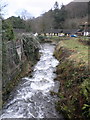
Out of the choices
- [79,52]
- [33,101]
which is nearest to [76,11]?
[79,52]

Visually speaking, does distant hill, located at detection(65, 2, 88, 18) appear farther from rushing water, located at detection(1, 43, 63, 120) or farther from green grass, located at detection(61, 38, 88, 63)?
rushing water, located at detection(1, 43, 63, 120)

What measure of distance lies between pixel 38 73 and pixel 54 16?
51.6 metres

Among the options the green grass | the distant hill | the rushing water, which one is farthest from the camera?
the distant hill

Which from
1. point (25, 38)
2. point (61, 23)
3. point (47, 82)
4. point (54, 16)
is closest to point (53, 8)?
point (54, 16)

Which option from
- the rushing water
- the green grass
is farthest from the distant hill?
the rushing water

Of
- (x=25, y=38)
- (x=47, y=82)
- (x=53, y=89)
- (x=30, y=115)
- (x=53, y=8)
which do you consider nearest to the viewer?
(x=30, y=115)

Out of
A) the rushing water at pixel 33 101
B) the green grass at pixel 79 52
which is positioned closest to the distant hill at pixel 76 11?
the green grass at pixel 79 52

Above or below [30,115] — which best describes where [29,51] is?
above

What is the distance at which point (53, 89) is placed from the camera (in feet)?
25.4

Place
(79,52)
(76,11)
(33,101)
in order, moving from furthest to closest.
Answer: (76,11), (79,52), (33,101)

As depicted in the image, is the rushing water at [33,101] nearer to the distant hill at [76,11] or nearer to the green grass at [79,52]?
the green grass at [79,52]

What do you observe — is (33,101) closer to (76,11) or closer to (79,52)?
(79,52)

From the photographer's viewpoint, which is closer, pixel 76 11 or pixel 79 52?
pixel 79 52

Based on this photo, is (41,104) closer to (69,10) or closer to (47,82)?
(47,82)
